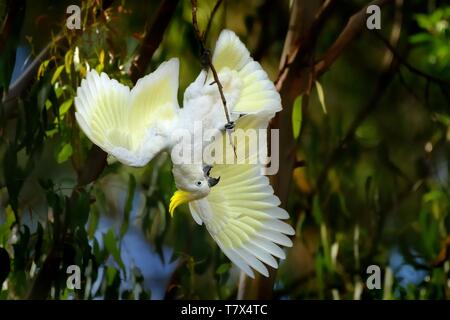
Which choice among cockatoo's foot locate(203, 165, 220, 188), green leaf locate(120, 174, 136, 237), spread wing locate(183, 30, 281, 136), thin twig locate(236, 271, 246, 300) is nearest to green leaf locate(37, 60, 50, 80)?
green leaf locate(120, 174, 136, 237)

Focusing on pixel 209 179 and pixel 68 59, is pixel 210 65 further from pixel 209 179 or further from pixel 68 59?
pixel 68 59

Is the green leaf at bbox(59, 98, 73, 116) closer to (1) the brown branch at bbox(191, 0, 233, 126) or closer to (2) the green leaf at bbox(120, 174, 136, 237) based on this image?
(2) the green leaf at bbox(120, 174, 136, 237)

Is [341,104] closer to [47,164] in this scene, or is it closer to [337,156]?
[337,156]

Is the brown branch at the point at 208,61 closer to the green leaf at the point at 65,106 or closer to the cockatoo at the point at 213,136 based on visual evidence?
the cockatoo at the point at 213,136

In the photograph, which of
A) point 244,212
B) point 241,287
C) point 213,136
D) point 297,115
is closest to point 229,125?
point 213,136

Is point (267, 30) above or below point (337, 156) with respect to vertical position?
above

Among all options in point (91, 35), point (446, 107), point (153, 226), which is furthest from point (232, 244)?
point (446, 107)

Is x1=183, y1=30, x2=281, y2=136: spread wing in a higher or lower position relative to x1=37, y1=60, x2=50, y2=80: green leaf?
lower
